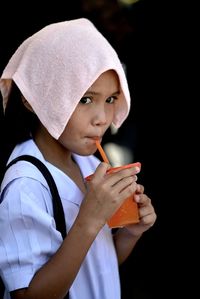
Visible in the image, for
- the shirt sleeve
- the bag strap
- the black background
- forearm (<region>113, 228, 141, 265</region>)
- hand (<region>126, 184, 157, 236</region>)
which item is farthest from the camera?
the black background

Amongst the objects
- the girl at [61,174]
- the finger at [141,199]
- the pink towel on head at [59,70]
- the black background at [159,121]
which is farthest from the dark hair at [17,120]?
the black background at [159,121]

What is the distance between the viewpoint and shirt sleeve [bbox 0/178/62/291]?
4.61 ft

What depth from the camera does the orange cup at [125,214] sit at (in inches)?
60.1

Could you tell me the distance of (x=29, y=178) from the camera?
1.48 m

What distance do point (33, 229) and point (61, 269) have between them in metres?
0.14

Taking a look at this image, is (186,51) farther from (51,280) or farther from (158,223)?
(51,280)

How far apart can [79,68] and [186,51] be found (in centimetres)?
153

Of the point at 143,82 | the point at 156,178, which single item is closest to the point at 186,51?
the point at 143,82

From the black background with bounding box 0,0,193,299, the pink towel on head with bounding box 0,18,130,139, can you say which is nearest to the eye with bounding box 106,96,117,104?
the pink towel on head with bounding box 0,18,130,139

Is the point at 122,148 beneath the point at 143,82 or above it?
beneath

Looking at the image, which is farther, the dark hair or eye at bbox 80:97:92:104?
the dark hair

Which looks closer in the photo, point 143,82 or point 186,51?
point 186,51

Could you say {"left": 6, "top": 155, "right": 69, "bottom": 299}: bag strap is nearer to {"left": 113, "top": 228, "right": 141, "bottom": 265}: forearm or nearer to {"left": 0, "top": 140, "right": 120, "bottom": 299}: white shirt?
{"left": 0, "top": 140, "right": 120, "bottom": 299}: white shirt

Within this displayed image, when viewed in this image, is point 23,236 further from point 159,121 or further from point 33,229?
point 159,121
